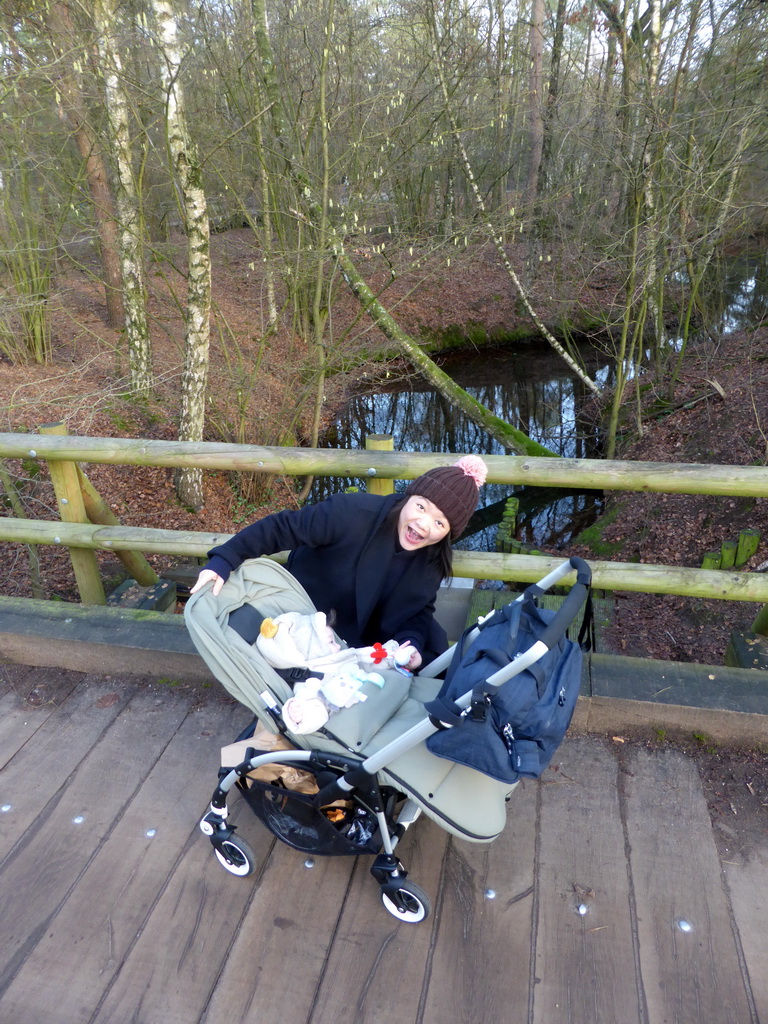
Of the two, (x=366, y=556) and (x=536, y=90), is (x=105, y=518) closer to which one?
(x=366, y=556)

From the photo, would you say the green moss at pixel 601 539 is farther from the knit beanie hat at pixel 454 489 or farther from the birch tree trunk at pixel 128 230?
the knit beanie hat at pixel 454 489

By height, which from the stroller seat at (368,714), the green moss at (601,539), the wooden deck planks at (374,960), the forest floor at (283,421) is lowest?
the green moss at (601,539)

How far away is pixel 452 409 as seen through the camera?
12.6 meters

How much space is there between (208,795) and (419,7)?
1056 cm

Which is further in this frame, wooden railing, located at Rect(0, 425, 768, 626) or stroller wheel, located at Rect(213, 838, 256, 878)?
wooden railing, located at Rect(0, 425, 768, 626)

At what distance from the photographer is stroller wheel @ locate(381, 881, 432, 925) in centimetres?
179

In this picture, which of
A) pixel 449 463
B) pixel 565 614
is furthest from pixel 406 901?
pixel 449 463

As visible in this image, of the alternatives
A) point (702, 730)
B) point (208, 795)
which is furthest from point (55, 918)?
point (702, 730)

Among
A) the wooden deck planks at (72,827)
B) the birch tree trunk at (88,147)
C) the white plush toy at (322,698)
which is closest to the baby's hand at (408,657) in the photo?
the white plush toy at (322,698)

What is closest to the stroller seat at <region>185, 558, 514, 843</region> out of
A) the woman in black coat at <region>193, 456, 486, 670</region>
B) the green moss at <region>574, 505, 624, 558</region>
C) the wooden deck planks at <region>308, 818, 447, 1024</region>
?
the woman in black coat at <region>193, 456, 486, 670</region>

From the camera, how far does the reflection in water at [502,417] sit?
9406 millimetres

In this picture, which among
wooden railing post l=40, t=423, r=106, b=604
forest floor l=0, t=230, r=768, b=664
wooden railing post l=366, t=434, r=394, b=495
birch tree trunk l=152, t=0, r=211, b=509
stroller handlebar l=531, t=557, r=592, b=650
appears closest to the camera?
stroller handlebar l=531, t=557, r=592, b=650

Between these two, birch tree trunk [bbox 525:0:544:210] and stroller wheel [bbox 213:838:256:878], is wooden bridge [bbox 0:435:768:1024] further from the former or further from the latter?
birch tree trunk [bbox 525:0:544:210]

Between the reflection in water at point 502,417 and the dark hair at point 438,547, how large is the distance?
21.4 feet
